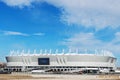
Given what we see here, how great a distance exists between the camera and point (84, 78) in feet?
265

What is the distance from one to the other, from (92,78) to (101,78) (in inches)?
112

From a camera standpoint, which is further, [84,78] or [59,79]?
[84,78]

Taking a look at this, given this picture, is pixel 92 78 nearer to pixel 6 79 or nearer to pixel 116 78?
pixel 116 78

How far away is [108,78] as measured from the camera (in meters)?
79.4

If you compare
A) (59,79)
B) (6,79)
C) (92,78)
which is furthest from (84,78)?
(6,79)

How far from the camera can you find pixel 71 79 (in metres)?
77.6

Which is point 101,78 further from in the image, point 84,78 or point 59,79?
point 59,79

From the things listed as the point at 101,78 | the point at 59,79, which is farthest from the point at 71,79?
the point at 101,78

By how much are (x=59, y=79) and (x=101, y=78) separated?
1317 cm

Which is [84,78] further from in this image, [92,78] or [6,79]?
[6,79]

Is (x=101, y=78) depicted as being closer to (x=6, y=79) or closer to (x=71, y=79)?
(x=71, y=79)

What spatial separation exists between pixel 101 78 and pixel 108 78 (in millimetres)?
2106

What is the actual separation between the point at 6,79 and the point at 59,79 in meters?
15.3

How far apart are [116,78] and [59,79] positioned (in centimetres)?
1788
